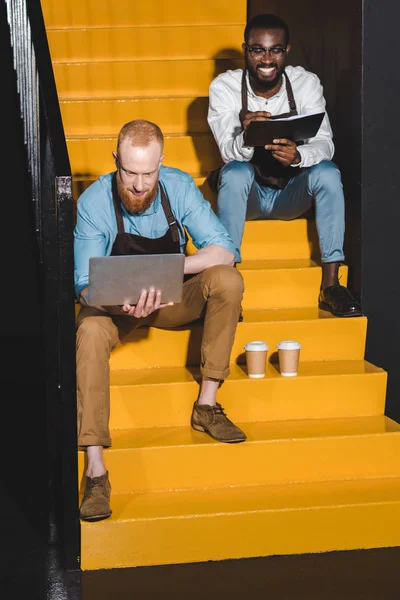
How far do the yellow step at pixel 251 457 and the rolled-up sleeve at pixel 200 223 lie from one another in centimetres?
70

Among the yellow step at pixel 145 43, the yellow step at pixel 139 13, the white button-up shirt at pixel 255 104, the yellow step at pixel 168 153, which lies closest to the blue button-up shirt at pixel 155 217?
the white button-up shirt at pixel 255 104

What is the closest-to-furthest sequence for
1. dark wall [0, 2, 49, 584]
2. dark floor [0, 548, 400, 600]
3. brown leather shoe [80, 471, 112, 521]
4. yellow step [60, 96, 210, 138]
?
dark floor [0, 548, 400, 600] → brown leather shoe [80, 471, 112, 521] → dark wall [0, 2, 49, 584] → yellow step [60, 96, 210, 138]

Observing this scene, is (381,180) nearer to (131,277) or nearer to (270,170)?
(270,170)

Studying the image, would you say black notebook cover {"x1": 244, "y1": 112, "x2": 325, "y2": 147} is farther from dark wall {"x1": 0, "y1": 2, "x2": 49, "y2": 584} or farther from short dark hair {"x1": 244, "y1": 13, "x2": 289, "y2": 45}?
dark wall {"x1": 0, "y1": 2, "x2": 49, "y2": 584}

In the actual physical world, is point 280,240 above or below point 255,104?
below

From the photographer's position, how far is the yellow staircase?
3324 mm

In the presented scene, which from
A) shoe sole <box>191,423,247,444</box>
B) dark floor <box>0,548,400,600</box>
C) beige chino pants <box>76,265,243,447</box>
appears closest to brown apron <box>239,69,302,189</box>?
beige chino pants <box>76,265,243,447</box>

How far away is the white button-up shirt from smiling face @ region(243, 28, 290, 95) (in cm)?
6

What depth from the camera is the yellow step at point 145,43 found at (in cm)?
523

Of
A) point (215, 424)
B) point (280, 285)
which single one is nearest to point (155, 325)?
point (215, 424)

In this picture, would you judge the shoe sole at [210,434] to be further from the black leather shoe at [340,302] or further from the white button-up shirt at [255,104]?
the white button-up shirt at [255,104]

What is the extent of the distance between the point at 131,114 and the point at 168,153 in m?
0.32

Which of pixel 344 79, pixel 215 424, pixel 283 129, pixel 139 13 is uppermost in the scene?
pixel 139 13

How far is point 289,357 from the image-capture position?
3799 mm
